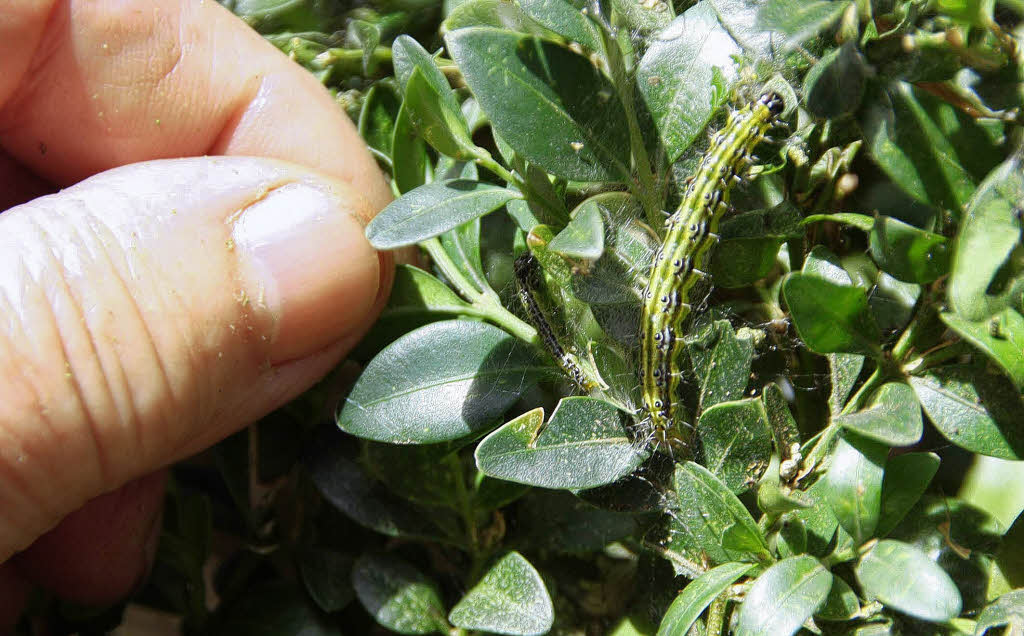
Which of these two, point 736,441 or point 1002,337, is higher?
point 1002,337

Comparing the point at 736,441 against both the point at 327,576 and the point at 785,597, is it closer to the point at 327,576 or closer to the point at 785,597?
the point at 785,597

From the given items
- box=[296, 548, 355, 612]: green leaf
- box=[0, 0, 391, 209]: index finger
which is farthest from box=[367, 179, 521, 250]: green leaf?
box=[296, 548, 355, 612]: green leaf

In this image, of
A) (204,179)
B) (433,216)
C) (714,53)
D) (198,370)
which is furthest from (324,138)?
(714,53)

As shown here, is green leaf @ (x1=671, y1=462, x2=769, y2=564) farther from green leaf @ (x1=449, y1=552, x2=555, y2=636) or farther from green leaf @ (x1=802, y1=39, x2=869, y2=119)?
green leaf @ (x1=802, y1=39, x2=869, y2=119)

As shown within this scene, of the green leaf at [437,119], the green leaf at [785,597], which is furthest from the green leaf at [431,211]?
the green leaf at [785,597]

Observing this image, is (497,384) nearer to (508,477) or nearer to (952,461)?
(508,477)

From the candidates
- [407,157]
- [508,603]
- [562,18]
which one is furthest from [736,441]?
[407,157]
